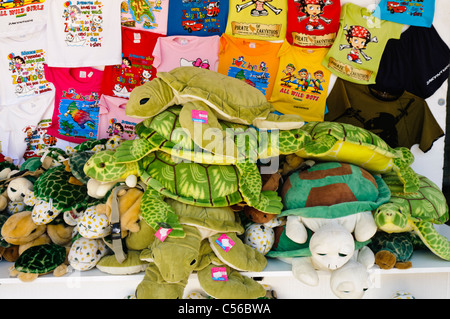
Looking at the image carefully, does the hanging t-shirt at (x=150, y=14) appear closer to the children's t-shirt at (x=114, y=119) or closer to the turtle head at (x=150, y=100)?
the children's t-shirt at (x=114, y=119)

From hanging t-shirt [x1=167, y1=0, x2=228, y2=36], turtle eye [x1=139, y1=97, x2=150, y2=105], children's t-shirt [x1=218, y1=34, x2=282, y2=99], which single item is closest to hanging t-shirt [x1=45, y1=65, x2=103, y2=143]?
hanging t-shirt [x1=167, y1=0, x2=228, y2=36]

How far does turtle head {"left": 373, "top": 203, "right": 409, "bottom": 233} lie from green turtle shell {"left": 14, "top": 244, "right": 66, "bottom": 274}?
1.30m

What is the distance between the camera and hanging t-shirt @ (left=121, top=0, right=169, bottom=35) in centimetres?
208

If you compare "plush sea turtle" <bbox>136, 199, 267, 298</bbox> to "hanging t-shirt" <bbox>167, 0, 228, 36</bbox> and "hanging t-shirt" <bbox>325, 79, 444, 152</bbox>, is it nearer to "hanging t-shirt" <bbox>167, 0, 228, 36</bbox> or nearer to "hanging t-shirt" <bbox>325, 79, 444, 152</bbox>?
"hanging t-shirt" <bbox>325, 79, 444, 152</bbox>

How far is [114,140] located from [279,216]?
0.88m

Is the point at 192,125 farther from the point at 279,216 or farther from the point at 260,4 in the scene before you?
the point at 260,4

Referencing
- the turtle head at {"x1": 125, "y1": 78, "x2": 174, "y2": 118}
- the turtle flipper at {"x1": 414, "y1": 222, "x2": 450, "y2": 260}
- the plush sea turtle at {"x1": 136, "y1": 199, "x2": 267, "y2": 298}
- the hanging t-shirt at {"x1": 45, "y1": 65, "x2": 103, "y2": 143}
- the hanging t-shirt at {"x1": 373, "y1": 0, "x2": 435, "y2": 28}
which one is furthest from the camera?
the hanging t-shirt at {"x1": 45, "y1": 65, "x2": 103, "y2": 143}

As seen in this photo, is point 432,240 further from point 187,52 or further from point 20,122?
point 20,122

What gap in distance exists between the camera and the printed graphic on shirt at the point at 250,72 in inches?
80.2

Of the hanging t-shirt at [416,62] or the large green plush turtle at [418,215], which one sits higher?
the hanging t-shirt at [416,62]

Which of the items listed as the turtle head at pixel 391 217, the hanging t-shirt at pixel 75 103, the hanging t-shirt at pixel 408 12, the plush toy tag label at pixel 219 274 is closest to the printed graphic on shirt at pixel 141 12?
the hanging t-shirt at pixel 75 103

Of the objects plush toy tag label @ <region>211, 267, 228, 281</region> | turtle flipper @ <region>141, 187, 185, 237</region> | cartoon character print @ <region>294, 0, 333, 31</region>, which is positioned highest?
cartoon character print @ <region>294, 0, 333, 31</region>

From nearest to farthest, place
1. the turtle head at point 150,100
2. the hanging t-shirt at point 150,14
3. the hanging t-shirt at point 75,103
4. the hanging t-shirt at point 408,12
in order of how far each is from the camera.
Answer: the turtle head at point 150,100
the hanging t-shirt at point 408,12
the hanging t-shirt at point 150,14
the hanging t-shirt at point 75,103

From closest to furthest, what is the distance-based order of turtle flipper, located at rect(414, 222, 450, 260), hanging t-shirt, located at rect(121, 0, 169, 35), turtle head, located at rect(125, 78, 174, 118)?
turtle head, located at rect(125, 78, 174, 118), turtle flipper, located at rect(414, 222, 450, 260), hanging t-shirt, located at rect(121, 0, 169, 35)
